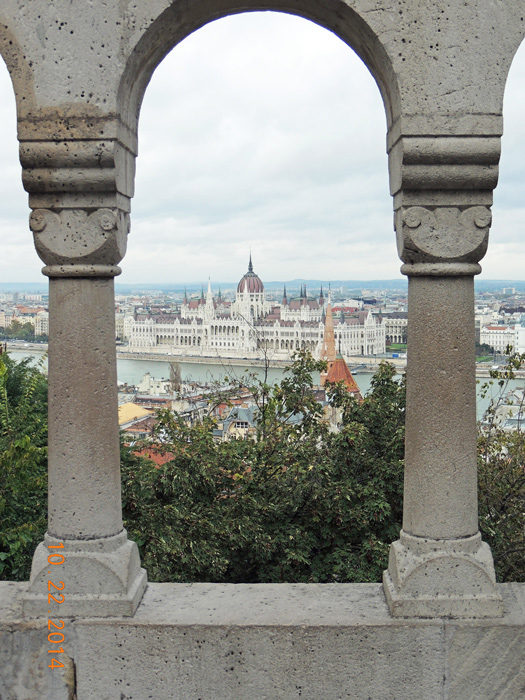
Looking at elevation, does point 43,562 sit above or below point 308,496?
above

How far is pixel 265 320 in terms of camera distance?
3051 inches

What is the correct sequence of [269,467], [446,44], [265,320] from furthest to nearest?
[265,320], [269,467], [446,44]

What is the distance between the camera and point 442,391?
7.55 feet

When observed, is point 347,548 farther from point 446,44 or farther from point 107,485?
point 446,44

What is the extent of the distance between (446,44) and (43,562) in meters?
2.29

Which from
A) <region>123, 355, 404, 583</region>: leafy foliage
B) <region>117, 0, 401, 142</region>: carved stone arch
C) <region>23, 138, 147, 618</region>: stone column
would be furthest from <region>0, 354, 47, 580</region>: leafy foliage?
<region>117, 0, 401, 142</region>: carved stone arch

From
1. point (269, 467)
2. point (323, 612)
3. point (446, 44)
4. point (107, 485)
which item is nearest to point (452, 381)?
point (323, 612)

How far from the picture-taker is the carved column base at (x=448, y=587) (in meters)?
2.30

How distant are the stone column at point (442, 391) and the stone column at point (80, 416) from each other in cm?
103

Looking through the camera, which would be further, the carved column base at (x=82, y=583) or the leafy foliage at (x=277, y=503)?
the leafy foliage at (x=277, y=503)
